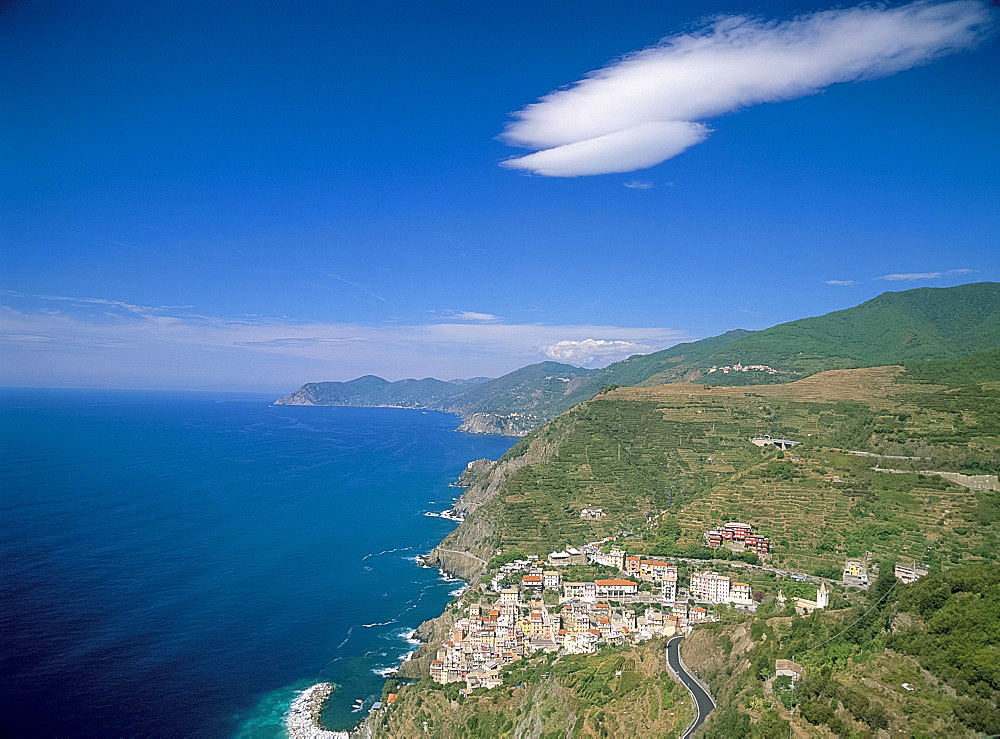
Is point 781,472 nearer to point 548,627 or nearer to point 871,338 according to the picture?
point 548,627

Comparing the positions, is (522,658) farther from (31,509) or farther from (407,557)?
(31,509)

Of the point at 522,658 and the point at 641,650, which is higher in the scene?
the point at 641,650

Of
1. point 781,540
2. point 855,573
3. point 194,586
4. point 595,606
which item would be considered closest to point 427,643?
point 595,606

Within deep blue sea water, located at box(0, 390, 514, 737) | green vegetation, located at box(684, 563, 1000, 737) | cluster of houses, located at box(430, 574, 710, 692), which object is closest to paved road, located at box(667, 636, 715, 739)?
green vegetation, located at box(684, 563, 1000, 737)

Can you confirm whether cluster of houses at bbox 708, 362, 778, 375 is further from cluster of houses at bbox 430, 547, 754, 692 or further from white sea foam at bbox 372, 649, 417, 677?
white sea foam at bbox 372, 649, 417, 677

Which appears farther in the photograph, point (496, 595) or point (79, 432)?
point (79, 432)

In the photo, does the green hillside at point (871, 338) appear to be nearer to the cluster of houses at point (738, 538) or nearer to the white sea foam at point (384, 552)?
the cluster of houses at point (738, 538)

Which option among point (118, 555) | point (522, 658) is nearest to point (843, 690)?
point (522, 658)
